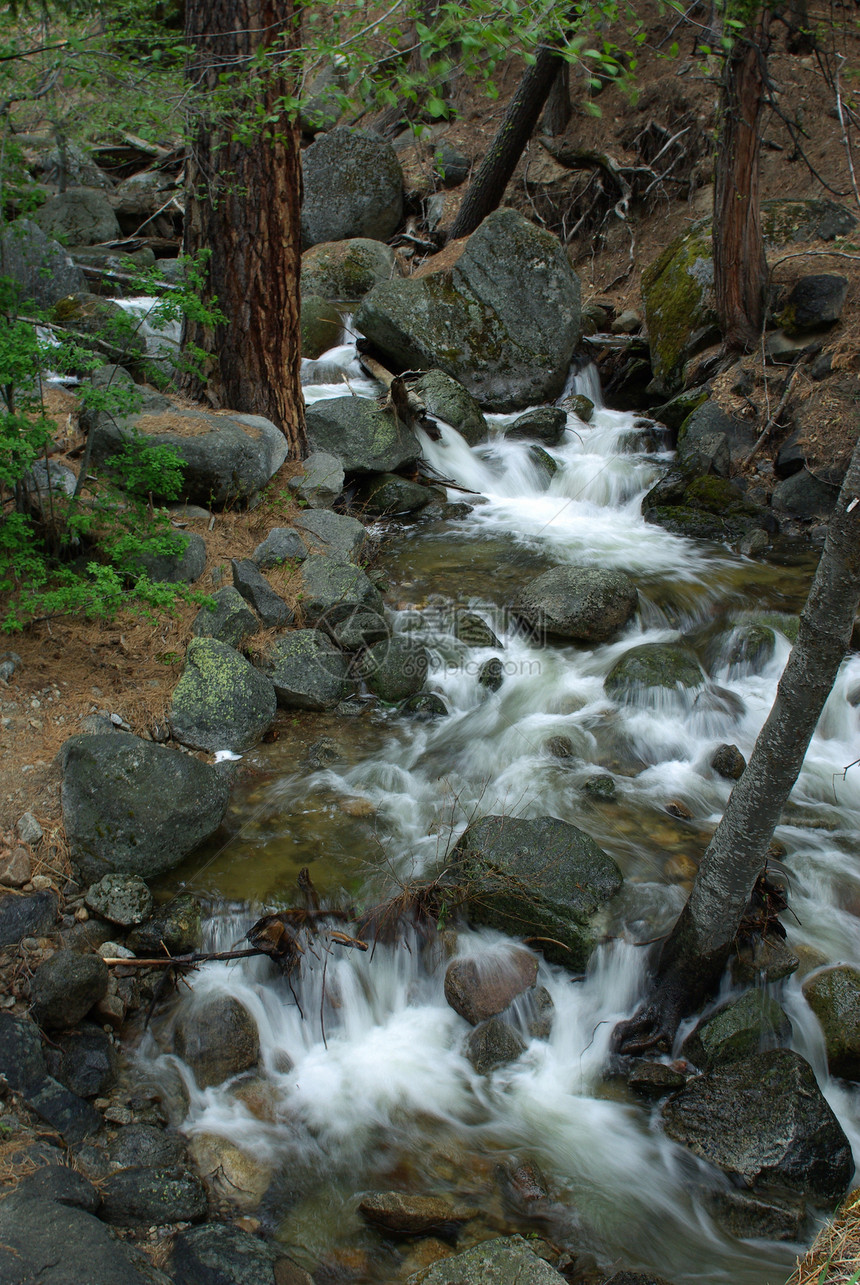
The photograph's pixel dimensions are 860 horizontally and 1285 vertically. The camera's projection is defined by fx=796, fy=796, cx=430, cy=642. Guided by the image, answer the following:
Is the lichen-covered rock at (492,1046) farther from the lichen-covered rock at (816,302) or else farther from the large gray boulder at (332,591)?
the lichen-covered rock at (816,302)

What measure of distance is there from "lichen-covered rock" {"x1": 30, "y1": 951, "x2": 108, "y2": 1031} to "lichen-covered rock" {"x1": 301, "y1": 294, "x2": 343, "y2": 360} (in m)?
9.97

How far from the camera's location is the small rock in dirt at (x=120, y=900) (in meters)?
4.00

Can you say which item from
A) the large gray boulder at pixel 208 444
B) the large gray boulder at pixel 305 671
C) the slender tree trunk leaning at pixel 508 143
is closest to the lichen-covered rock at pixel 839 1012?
the large gray boulder at pixel 305 671

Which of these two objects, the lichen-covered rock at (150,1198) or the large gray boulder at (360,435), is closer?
the lichen-covered rock at (150,1198)

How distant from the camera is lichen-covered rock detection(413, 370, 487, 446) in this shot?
33.7 feet

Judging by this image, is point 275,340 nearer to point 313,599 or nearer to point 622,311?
point 313,599

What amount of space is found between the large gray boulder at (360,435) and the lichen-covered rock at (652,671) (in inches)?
157

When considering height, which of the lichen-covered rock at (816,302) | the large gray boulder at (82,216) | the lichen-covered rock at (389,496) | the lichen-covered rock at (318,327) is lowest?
the lichen-covered rock at (389,496)

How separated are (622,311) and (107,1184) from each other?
1428 cm

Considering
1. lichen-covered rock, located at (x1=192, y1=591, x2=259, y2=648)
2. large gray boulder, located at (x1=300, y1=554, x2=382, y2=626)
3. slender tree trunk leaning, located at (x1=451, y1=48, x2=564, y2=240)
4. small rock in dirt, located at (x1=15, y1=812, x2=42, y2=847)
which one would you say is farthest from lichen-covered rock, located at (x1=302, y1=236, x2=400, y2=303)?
small rock in dirt, located at (x1=15, y1=812, x2=42, y2=847)

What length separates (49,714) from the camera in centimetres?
484

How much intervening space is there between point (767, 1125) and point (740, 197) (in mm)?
9700

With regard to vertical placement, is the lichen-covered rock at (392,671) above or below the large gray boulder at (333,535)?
below

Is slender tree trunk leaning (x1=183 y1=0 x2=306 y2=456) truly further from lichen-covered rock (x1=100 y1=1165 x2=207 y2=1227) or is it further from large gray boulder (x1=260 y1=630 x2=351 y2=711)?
lichen-covered rock (x1=100 y1=1165 x2=207 y2=1227)
